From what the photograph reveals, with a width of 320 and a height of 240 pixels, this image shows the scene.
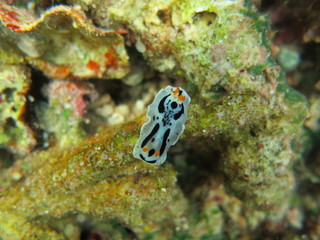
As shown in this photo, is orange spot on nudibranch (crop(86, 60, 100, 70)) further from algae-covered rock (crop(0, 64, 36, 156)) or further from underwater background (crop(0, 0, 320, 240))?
algae-covered rock (crop(0, 64, 36, 156))

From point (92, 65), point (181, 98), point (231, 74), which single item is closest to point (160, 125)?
point (181, 98)

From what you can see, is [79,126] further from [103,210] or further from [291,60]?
[291,60]

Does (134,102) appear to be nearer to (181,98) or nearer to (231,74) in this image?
(231,74)

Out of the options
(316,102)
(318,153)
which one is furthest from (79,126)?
(318,153)

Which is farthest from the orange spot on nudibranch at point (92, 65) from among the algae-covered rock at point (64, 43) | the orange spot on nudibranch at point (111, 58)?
the orange spot on nudibranch at point (111, 58)

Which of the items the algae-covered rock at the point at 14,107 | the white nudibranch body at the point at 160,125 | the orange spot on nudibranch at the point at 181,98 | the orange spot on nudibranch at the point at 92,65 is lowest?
the white nudibranch body at the point at 160,125

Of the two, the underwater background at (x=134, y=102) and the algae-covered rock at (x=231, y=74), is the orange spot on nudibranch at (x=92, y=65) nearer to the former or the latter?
the underwater background at (x=134, y=102)
